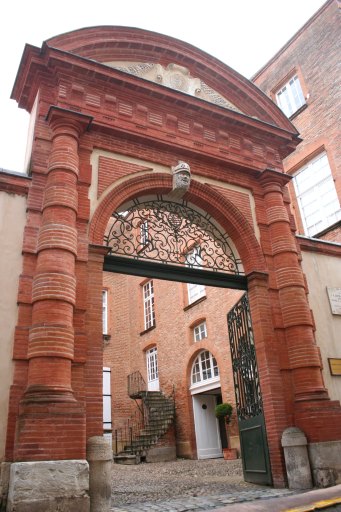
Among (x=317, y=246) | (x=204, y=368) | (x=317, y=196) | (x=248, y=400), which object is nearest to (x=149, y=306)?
(x=204, y=368)

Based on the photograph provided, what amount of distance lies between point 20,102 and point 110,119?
6.10ft

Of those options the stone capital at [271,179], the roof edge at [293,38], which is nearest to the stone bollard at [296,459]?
the stone capital at [271,179]

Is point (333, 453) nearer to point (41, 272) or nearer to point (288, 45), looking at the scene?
point (41, 272)

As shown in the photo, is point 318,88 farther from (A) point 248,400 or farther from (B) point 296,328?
(A) point 248,400

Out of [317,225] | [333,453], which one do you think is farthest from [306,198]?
[333,453]

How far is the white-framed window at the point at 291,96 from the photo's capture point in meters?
15.8

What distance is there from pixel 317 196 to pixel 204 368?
699 centimetres

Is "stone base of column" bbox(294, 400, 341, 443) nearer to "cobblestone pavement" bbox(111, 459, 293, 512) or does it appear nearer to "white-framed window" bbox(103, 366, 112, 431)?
"cobblestone pavement" bbox(111, 459, 293, 512)

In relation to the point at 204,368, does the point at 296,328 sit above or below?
below

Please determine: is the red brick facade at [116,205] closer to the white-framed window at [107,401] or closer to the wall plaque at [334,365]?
the wall plaque at [334,365]

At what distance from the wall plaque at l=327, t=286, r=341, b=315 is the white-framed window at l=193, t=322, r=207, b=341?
24.4 ft

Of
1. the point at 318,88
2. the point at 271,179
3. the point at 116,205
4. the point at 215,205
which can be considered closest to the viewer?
the point at 116,205

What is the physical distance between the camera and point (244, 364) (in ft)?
26.7

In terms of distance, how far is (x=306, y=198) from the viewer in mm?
14391
